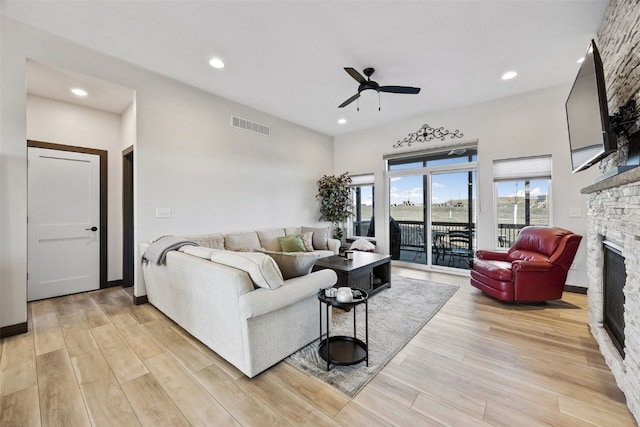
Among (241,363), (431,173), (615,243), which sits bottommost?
(241,363)

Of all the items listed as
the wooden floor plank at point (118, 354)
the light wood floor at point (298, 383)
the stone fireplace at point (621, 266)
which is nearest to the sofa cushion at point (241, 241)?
the light wood floor at point (298, 383)

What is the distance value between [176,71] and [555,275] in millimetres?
5632

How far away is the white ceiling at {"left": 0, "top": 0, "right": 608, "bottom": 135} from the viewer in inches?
96.3

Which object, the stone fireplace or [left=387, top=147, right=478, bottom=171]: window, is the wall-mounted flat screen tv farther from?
[left=387, top=147, right=478, bottom=171]: window

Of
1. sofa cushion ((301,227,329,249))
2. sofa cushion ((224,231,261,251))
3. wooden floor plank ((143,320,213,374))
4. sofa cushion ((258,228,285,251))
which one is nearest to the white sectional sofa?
wooden floor plank ((143,320,213,374))

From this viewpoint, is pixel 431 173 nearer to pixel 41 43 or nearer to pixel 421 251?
pixel 421 251

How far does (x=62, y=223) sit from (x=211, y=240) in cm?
209

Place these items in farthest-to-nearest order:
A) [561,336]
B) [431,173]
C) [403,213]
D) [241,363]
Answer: [403,213] < [431,173] < [561,336] < [241,363]

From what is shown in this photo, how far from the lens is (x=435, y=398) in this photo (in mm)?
1766

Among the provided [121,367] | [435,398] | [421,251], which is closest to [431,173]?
[421,251]

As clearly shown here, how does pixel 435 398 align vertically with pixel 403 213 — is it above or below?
below

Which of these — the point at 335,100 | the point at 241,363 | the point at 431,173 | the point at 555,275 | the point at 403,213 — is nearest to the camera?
the point at 241,363

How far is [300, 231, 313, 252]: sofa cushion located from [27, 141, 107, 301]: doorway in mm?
3222

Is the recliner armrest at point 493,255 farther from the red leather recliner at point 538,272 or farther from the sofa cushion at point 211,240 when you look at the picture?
the sofa cushion at point 211,240
